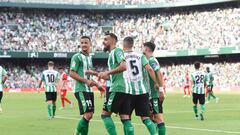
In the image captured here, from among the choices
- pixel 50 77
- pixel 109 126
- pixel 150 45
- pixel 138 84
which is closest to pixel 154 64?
pixel 150 45

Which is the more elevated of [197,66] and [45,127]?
[197,66]

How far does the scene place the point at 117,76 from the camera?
12578mm

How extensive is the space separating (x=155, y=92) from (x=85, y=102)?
2.18m

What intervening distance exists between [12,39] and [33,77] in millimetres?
5711

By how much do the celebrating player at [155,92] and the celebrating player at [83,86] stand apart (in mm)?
1617

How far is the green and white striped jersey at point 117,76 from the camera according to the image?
1233 cm

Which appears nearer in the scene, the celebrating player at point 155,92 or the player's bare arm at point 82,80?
the player's bare arm at point 82,80

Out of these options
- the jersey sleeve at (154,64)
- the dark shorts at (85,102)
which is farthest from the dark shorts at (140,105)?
the jersey sleeve at (154,64)

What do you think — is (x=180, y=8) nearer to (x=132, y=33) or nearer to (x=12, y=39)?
(x=132, y=33)

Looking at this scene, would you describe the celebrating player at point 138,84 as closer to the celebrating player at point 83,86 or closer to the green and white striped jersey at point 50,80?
the celebrating player at point 83,86

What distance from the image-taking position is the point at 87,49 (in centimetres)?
1341

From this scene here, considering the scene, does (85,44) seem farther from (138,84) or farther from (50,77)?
(50,77)

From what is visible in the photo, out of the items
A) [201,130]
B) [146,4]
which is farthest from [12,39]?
[201,130]

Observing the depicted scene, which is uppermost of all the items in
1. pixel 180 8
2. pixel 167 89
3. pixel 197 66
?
pixel 180 8
